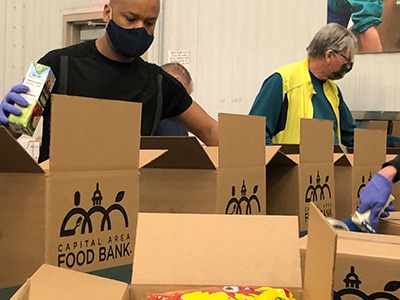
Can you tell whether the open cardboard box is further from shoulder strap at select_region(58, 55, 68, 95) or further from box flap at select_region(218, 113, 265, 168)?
shoulder strap at select_region(58, 55, 68, 95)

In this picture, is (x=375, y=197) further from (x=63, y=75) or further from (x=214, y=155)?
(x=63, y=75)

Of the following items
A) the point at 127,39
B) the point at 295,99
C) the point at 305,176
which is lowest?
the point at 305,176

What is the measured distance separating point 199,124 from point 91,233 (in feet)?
2.93

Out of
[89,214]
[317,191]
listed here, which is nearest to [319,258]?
[89,214]

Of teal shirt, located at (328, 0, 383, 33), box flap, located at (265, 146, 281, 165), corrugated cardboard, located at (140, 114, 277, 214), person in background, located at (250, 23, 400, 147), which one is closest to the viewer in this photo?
corrugated cardboard, located at (140, 114, 277, 214)

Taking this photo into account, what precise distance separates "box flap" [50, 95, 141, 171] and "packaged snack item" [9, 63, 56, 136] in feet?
0.67

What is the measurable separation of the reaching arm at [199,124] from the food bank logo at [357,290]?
989 mm

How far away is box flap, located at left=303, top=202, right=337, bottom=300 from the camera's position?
2.20ft

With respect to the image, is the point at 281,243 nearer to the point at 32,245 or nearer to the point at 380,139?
the point at 32,245

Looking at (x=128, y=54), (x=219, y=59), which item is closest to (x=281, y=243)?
(x=128, y=54)

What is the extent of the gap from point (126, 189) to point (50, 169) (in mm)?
199

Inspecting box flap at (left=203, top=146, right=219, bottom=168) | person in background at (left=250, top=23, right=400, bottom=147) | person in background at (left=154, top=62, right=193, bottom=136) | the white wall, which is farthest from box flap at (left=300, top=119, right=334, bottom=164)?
the white wall

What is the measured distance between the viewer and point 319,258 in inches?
29.3

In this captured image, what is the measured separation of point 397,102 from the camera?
10.8 ft
